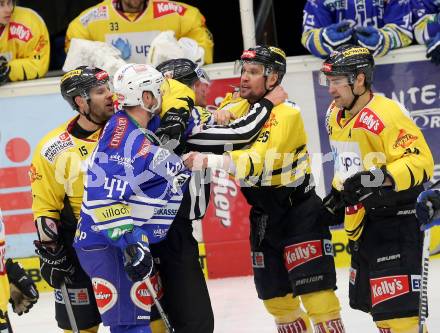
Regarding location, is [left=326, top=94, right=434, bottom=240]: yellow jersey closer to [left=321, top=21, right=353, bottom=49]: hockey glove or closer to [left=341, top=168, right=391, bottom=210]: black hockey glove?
[left=341, top=168, right=391, bottom=210]: black hockey glove

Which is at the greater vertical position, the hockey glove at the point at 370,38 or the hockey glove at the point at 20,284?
the hockey glove at the point at 370,38

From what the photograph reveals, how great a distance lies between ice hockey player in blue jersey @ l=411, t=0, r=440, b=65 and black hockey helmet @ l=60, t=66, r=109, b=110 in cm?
252

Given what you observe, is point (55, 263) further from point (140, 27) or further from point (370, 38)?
point (370, 38)

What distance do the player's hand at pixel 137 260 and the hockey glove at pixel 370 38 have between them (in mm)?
2645

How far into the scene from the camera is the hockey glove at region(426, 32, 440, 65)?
21.6ft

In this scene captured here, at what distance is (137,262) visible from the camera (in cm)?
434

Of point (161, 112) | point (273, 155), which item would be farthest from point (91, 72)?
point (273, 155)

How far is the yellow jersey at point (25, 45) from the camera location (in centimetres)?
695

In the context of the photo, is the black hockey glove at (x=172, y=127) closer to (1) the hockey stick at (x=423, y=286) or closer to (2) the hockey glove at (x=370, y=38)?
(1) the hockey stick at (x=423, y=286)

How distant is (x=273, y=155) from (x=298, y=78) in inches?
79.3

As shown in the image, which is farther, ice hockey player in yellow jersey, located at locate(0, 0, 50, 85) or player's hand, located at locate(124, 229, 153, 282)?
ice hockey player in yellow jersey, located at locate(0, 0, 50, 85)

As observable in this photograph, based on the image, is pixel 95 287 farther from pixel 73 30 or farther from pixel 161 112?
pixel 73 30

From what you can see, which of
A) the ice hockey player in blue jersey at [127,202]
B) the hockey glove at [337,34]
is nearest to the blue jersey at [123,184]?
the ice hockey player in blue jersey at [127,202]

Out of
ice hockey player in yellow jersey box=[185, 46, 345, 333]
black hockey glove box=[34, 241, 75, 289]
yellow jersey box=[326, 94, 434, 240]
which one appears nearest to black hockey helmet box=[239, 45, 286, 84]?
ice hockey player in yellow jersey box=[185, 46, 345, 333]
